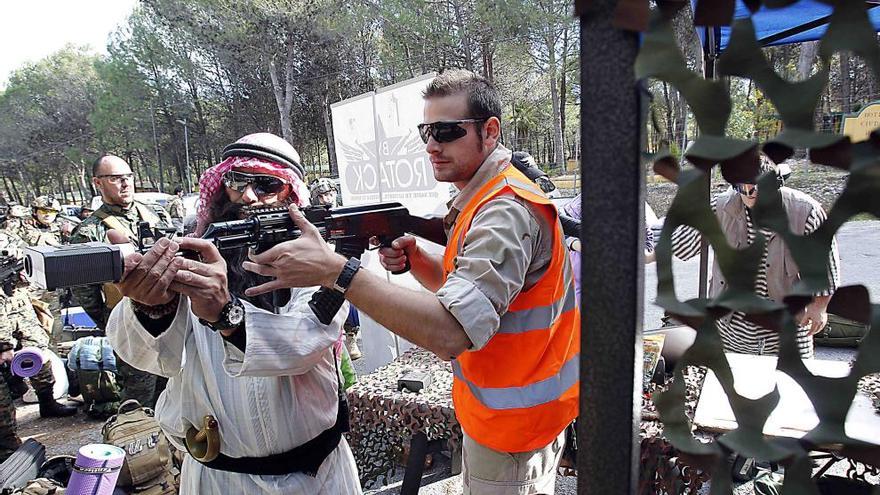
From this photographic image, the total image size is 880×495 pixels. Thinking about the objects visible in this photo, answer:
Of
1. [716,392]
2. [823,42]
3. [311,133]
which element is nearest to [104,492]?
[716,392]

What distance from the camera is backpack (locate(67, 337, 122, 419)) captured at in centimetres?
480

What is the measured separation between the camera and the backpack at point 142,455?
9.53 ft

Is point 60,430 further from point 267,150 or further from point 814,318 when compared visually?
point 814,318

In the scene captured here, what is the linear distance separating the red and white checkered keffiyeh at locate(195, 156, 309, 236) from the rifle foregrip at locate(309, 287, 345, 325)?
0.62 m

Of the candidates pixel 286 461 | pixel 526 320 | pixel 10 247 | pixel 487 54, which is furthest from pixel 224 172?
pixel 487 54

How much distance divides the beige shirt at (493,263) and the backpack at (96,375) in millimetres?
Answer: 4661

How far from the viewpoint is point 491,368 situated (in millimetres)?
1740

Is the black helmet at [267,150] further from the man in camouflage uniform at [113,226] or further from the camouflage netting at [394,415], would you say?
the man in camouflage uniform at [113,226]

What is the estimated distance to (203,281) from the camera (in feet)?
4.24

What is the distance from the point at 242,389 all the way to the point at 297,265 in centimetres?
44

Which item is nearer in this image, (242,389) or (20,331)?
(242,389)

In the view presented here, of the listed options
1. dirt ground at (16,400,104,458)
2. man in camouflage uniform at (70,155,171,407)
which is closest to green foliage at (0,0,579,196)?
man in camouflage uniform at (70,155,171,407)

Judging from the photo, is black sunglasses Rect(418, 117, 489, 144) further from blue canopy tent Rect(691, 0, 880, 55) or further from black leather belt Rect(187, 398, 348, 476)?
blue canopy tent Rect(691, 0, 880, 55)

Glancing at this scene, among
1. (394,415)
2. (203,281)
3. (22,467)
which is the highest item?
(203,281)
